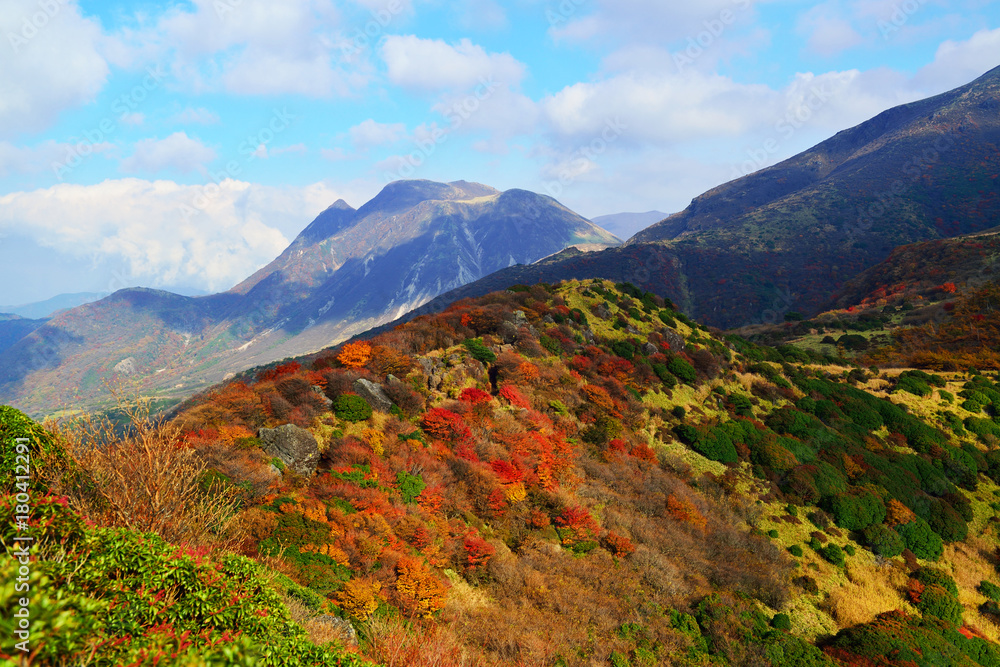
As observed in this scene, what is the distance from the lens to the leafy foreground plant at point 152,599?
15.0ft

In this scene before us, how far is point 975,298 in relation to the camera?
177 ft

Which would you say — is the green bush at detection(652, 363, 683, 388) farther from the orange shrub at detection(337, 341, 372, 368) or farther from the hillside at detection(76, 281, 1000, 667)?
the orange shrub at detection(337, 341, 372, 368)

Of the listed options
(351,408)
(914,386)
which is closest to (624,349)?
(351,408)

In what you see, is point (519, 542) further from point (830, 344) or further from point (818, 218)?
point (818, 218)

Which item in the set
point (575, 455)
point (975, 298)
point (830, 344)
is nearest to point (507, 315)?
point (575, 455)

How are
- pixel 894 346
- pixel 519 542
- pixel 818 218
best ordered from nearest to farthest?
pixel 519 542, pixel 894 346, pixel 818 218

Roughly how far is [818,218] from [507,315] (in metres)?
162

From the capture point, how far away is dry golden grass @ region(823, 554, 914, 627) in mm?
16609

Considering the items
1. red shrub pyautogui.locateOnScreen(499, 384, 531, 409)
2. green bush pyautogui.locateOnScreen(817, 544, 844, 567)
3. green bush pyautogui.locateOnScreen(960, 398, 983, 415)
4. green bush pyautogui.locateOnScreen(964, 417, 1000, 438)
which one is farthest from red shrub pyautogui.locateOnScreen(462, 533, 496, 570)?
green bush pyautogui.locateOnScreen(960, 398, 983, 415)

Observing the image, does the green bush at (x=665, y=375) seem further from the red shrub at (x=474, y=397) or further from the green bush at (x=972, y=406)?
→ the green bush at (x=972, y=406)

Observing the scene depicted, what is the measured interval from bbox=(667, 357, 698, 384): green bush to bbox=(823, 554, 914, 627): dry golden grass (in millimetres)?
14421

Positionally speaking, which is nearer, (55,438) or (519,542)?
(55,438)

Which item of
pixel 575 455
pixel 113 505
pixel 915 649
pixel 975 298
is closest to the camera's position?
pixel 113 505

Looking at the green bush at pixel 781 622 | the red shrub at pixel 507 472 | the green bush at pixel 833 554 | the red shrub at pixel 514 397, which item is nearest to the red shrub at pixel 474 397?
the red shrub at pixel 514 397
